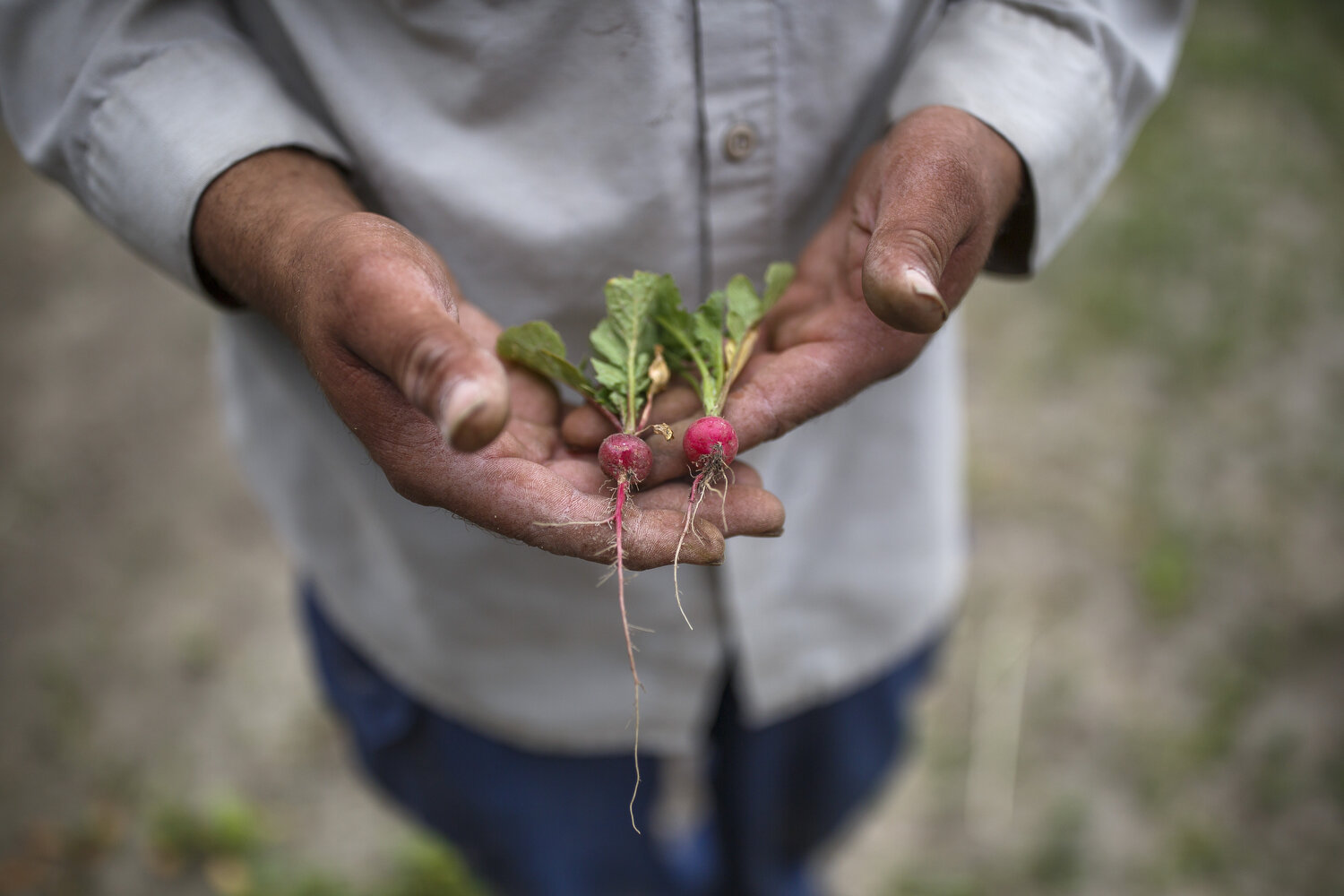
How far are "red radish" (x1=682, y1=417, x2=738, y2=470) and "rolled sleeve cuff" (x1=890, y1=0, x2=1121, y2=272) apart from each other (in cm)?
69

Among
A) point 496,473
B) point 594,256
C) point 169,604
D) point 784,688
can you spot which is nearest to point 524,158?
point 594,256

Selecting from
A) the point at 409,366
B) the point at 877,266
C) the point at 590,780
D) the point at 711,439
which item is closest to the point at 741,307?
the point at 711,439

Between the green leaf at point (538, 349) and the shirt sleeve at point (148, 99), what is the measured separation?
48 cm

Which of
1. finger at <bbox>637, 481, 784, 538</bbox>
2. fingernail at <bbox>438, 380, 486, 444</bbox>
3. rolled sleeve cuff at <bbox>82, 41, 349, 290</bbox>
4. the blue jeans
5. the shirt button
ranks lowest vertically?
the blue jeans

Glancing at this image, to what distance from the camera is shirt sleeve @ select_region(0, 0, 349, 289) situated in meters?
1.56

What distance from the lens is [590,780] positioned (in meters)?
2.37

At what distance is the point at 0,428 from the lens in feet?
15.8

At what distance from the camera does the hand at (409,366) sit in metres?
1.14

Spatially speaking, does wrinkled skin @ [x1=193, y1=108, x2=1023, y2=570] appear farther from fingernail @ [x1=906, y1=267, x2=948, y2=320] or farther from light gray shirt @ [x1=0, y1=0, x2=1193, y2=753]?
light gray shirt @ [x1=0, y1=0, x2=1193, y2=753]

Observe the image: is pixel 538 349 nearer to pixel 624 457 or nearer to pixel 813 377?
pixel 624 457

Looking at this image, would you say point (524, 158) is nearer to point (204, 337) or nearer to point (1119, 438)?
point (1119, 438)

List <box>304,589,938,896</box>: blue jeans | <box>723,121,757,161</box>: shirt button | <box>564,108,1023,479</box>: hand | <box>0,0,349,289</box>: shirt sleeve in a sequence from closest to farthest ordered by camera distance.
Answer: <box>564,108,1023,479</box>: hand, <box>0,0,349,289</box>: shirt sleeve, <box>723,121,757,161</box>: shirt button, <box>304,589,938,896</box>: blue jeans

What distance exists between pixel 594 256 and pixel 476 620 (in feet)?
2.94

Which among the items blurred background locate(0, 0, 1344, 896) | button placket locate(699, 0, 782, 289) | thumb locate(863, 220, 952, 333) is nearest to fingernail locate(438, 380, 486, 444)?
thumb locate(863, 220, 952, 333)
